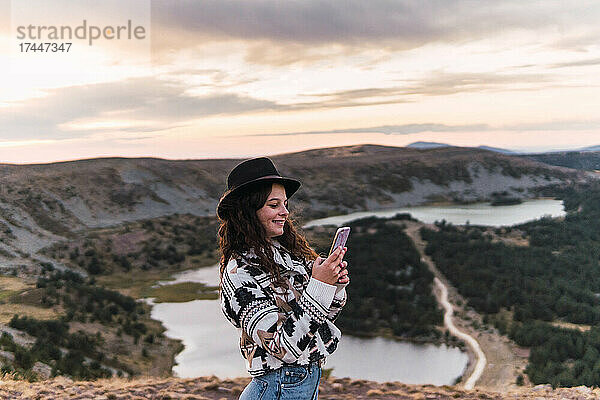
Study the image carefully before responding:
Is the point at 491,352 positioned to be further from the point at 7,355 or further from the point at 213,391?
the point at 7,355

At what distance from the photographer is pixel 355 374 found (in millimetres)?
16453

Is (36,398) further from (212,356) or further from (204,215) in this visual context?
(204,215)

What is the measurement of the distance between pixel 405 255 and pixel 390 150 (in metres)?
80.4

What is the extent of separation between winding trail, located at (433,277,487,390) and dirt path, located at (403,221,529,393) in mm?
112

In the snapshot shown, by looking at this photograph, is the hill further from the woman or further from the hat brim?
the woman

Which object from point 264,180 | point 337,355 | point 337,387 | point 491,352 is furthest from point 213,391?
point 491,352

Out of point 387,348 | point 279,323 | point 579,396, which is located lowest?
point 387,348

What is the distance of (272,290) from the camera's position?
8.02ft

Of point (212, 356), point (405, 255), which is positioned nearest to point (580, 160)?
point (405, 255)

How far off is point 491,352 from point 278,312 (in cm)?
1905

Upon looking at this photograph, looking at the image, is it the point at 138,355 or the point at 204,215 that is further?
the point at 204,215

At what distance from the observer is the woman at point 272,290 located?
226cm

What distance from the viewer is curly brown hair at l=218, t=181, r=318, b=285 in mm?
2529

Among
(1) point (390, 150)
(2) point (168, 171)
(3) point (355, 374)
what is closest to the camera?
(3) point (355, 374)
